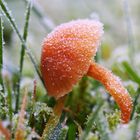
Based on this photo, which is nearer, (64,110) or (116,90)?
(116,90)

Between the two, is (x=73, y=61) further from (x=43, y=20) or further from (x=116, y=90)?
(x=43, y=20)

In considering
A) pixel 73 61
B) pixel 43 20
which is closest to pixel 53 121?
pixel 73 61

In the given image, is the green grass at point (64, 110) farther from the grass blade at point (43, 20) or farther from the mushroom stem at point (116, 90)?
the grass blade at point (43, 20)

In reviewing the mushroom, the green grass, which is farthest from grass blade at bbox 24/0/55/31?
the mushroom

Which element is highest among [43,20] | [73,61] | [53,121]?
[43,20]

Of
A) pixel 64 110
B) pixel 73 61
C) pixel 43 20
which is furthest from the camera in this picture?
pixel 43 20

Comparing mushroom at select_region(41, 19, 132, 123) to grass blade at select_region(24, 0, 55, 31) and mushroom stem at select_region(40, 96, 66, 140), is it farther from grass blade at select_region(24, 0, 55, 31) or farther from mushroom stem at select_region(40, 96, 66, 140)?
grass blade at select_region(24, 0, 55, 31)
